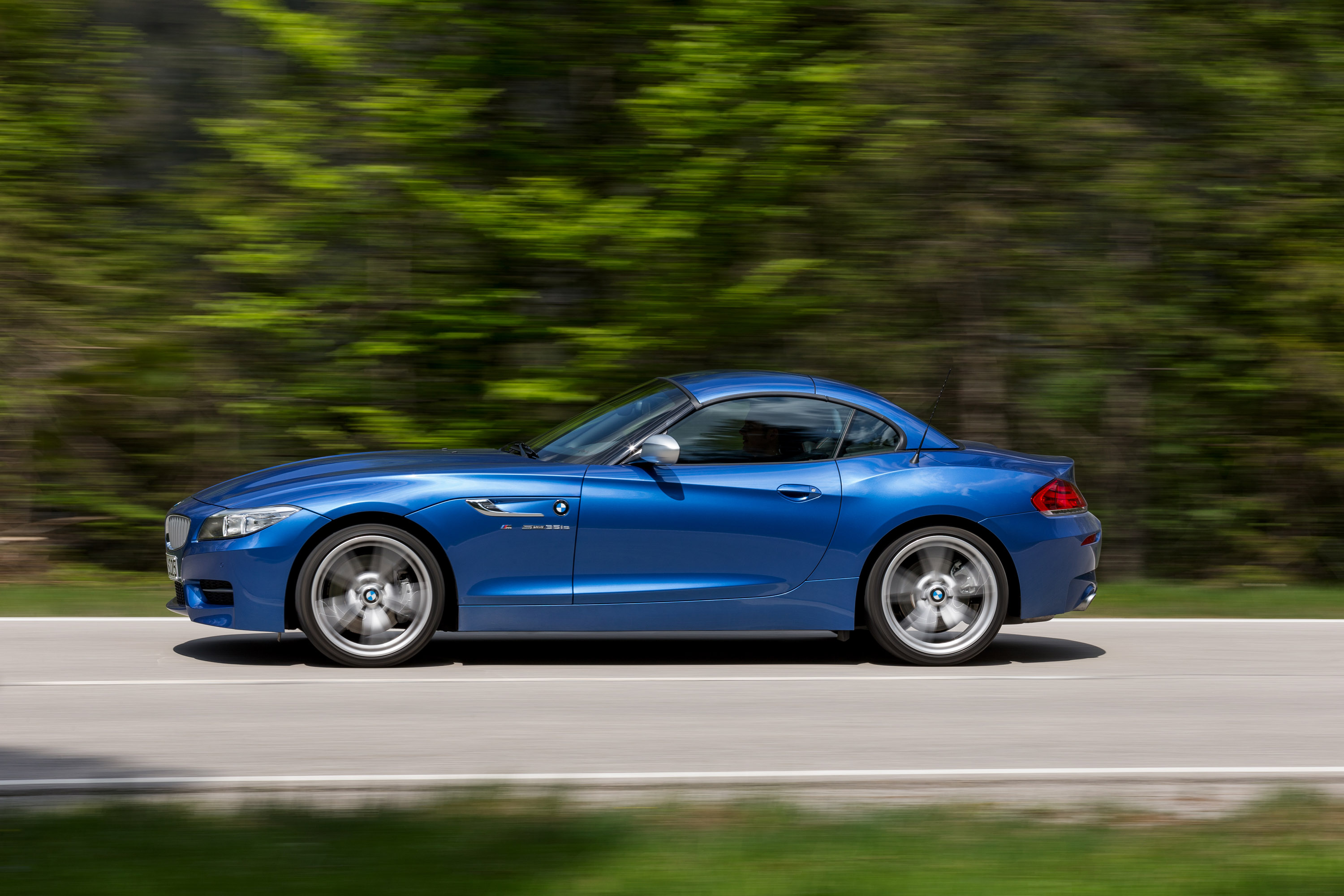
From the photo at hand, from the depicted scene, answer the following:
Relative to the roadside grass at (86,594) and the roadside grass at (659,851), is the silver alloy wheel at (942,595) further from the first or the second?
the roadside grass at (86,594)

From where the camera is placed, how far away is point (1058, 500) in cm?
782

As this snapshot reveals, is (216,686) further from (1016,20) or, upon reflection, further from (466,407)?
(1016,20)

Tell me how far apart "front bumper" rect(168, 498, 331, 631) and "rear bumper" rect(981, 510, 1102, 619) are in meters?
3.51

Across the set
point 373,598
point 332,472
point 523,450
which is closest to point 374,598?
point 373,598

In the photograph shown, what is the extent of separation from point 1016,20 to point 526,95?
4.00m

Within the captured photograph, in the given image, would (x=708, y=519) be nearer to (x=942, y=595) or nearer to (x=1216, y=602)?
(x=942, y=595)

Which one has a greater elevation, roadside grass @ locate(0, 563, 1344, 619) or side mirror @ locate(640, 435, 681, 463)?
side mirror @ locate(640, 435, 681, 463)

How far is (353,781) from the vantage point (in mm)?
5055

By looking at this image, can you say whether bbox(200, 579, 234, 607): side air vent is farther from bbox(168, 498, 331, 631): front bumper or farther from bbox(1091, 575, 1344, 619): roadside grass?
bbox(1091, 575, 1344, 619): roadside grass

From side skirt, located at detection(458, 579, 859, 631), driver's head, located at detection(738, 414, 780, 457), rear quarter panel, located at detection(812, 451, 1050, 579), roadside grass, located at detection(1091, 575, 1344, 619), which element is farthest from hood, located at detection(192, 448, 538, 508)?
roadside grass, located at detection(1091, 575, 1344, 619)

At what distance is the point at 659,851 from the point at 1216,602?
720cm

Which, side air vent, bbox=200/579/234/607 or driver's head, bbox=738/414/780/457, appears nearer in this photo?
side air vent, bbox=200/579/234/607

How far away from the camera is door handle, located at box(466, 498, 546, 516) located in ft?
23.9

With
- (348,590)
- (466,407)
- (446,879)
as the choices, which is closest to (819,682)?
(348,590)
